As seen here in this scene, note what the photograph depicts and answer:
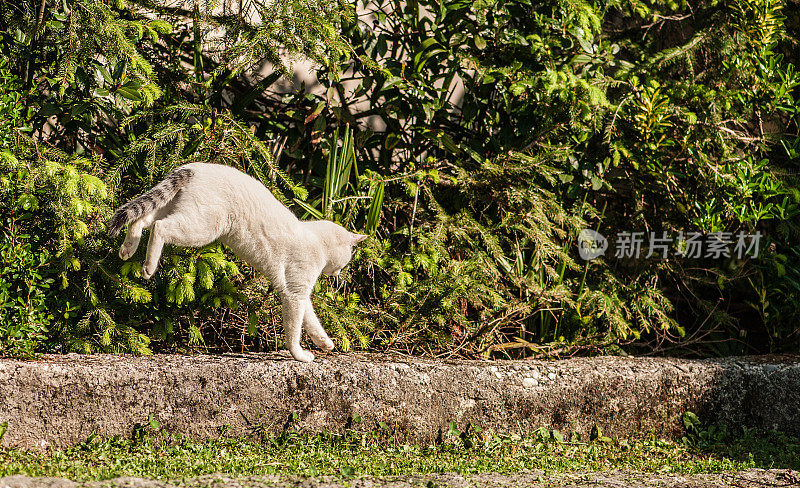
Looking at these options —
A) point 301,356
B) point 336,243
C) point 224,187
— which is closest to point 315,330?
point 301,356

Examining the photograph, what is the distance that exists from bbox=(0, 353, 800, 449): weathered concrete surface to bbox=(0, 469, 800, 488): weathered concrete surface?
0.43m

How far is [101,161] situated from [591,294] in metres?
2.65

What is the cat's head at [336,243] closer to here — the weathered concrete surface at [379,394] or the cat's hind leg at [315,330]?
the cat's hind leg at [315,330]

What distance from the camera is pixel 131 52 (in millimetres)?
2945

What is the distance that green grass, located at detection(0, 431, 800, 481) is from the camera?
8.16ft

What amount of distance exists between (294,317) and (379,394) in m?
0.50

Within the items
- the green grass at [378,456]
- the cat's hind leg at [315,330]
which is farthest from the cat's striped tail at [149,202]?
the green grass at [378,456]

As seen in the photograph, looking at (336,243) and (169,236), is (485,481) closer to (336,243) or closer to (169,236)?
(336,243)

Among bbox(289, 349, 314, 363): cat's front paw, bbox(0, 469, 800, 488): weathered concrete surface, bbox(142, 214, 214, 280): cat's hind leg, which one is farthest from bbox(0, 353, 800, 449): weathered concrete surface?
bbox(142, 214, 214, 280): cat's hind leg

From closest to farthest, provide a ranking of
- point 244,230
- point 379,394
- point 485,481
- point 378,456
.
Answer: point 485,481
point 244,230
point 378,456
point 379,394

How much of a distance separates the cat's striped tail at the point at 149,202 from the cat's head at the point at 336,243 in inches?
24.2

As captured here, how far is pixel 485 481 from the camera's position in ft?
8.37

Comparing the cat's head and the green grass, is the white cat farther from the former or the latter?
the green grass

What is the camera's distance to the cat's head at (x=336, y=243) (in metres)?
2.88
